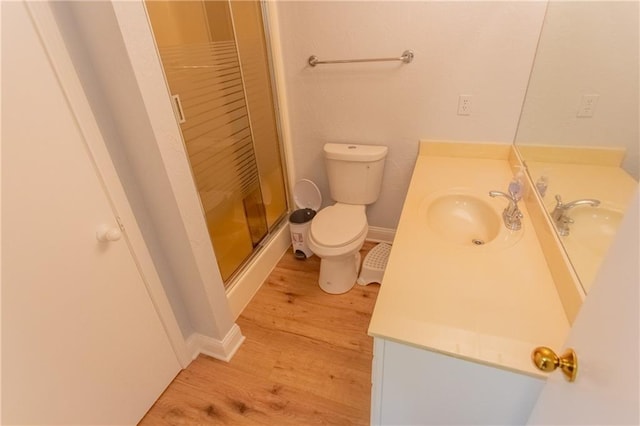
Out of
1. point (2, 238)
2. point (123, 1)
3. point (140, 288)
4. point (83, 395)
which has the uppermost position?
point (123, 1)

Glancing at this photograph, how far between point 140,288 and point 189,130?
701mm

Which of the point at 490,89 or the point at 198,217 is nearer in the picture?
the point at 198,217

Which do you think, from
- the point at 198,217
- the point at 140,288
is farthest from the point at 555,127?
the point at 140,288

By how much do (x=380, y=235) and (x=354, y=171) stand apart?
61 cm

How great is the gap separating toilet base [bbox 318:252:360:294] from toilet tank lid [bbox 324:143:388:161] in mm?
607

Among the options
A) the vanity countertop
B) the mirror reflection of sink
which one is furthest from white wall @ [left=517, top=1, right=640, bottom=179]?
the vanity countertop

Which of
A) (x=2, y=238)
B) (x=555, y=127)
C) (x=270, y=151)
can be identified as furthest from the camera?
(x=270, y=151)

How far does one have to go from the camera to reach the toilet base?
6.08 ft

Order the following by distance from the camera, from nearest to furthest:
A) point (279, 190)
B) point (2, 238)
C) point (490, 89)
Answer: point (2, 238)
point (490, 89)
point (279, 190)

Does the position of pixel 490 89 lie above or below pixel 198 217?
above

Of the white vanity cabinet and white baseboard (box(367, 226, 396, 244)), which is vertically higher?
the white vanity cabinet

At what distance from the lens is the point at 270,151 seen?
2.08 meters

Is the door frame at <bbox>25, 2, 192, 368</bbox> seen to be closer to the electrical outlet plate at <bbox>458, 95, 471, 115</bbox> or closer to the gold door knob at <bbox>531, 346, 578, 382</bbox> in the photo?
the gold door knob at <bbox>531, 346, 578, 382</bbox>

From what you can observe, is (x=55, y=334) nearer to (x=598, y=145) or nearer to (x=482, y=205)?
(x=482, y=205)
